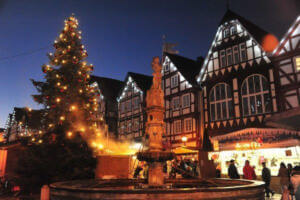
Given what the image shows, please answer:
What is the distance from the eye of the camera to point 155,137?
998 centimetres

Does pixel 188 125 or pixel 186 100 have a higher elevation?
pixel 186 100

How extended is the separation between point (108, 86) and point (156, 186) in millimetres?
36184

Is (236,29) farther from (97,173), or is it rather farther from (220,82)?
(97,173)

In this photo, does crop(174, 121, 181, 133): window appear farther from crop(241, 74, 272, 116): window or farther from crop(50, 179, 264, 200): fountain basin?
crop(50, 179, 264, 200): fountain basin

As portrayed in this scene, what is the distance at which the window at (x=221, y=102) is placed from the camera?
2537 cm

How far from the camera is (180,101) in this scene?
30219mm

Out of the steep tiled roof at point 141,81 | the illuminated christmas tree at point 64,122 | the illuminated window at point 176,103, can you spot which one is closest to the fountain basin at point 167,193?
the illuminated christmas tree at point 64,122

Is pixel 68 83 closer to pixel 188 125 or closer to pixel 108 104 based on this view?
pixel 188 125

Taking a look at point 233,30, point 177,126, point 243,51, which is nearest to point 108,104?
point 177,126

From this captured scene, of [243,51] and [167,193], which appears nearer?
[167,193]

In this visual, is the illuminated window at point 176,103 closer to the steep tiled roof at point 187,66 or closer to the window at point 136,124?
the steep tiled roof at point 187,66

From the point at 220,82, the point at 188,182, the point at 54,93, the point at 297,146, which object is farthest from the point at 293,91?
the point at 54,93

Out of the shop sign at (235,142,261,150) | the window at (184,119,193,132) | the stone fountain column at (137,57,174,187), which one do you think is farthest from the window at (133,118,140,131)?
the stone fountain column at (137,57,174,187)

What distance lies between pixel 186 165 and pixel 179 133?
35.5 feet
